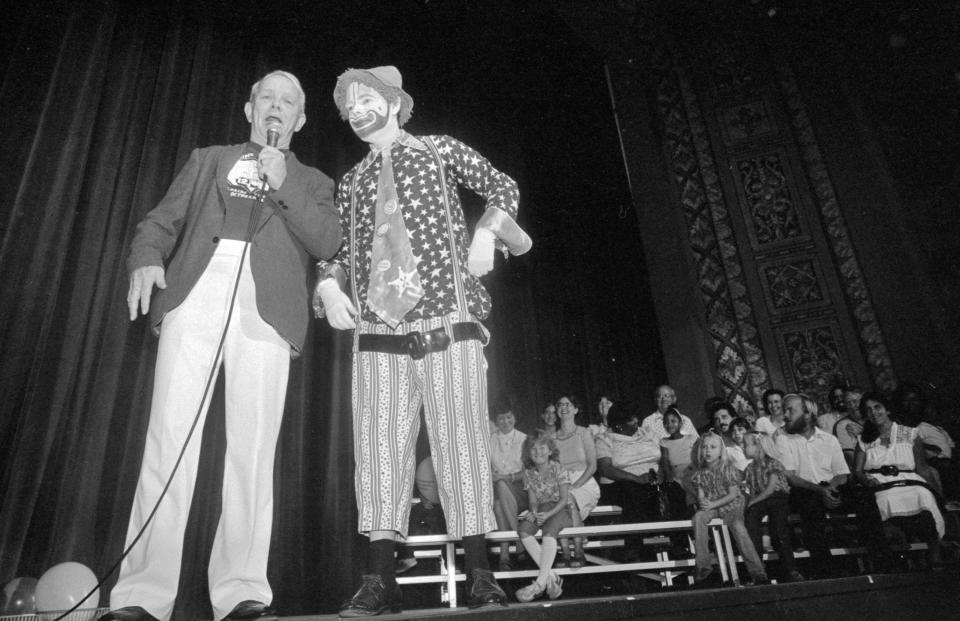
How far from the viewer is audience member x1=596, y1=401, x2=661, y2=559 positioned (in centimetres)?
394

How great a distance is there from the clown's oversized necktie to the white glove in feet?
0.48

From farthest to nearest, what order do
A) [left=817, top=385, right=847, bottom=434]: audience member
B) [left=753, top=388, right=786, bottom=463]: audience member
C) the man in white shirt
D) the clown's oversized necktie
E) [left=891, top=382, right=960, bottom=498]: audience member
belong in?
[left=817, top=385, right=847, bottom=434]: audience member, [left=753, top=388, right=786, bottom=463]: audience member, [left=891, top=382, right=960, bottom=498]: audience member, the man in white shirt, the clown's oversized necktie

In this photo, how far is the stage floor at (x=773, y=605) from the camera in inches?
47.9

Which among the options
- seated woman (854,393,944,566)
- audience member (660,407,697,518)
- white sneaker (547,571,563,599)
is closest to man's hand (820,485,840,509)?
seated woman (854,393,944,566)

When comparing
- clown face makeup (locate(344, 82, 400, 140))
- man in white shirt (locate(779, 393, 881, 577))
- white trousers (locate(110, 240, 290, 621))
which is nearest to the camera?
white trousers (locate(110, 240, 290, 621))

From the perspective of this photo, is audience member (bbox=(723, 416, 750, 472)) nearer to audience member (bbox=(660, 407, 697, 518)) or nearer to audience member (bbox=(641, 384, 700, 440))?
audience member (bbox=(660, 407, 697, 518))

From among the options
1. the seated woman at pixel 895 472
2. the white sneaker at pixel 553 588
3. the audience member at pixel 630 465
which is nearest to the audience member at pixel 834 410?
the seated woman at pixel 895 472

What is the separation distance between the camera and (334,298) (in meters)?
1.61

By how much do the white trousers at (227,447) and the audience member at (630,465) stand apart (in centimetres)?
293

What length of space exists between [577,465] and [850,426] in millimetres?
2311

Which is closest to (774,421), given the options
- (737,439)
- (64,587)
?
(737,439)

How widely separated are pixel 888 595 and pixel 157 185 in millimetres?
3573

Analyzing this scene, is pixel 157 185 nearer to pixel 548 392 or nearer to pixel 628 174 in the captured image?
pixel 548 392

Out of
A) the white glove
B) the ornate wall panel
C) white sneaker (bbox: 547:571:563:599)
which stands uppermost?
the ornate wall panel
